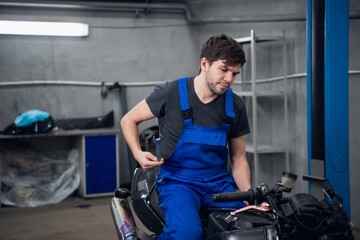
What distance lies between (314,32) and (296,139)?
1.98m

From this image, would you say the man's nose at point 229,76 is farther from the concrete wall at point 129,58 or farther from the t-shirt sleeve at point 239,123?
the concrete wall at point 129,58

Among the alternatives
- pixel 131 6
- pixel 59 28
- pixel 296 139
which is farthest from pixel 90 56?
pixel 296 139

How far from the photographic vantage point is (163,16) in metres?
5.71

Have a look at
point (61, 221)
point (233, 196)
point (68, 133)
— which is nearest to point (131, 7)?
point (68, 133)

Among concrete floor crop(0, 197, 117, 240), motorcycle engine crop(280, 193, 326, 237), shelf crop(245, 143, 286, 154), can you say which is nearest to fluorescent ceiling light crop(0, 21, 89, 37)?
concrete floor crop(0, 197, 117, 240)

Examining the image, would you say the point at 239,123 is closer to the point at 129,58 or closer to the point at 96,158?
the point at 96,158

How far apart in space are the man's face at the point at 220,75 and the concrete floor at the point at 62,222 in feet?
7.19

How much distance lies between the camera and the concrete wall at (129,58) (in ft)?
14.6

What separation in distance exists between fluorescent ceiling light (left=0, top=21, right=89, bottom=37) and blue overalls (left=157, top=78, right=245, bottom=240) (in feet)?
12.5

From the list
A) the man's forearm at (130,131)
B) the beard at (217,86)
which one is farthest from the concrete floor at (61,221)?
the beard at (217,86)

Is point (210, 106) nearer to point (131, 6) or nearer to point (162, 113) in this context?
point (162, 113)

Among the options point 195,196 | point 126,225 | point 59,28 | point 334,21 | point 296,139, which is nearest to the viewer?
point 195,196

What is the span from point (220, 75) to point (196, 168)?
1.43 ft

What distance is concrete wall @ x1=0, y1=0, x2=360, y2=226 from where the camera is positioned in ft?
14.6
